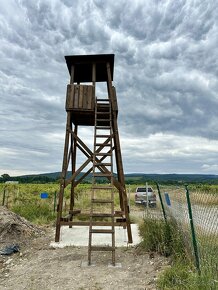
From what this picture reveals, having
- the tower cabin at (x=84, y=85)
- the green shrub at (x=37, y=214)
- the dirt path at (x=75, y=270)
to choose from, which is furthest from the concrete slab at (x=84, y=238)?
the tower cabin at (x=84, y=85)

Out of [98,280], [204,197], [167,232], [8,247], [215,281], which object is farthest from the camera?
[8,247]

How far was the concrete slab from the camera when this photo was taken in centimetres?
903

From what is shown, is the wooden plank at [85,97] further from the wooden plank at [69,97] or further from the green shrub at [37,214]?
the green shrub at [37,214]

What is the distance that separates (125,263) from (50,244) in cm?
290

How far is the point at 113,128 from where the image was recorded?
10172mm

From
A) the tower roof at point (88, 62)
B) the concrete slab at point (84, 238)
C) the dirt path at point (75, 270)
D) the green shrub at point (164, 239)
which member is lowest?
the dirt path at point (75, 270)

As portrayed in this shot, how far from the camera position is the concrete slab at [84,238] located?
29.6 feet

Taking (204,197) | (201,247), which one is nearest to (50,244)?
(201,247)

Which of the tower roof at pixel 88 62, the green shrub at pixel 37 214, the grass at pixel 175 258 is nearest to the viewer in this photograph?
the grass at pixel 175 258

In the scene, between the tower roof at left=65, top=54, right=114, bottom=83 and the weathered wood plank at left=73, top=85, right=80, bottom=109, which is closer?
the weathered wood plank at left=73, top=85, right=80, bottom=109

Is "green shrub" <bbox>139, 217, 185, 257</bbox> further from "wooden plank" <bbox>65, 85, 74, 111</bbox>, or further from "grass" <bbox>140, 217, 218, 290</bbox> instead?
"wooden plank" <bbox>65, 85, 74, 111</bbox>

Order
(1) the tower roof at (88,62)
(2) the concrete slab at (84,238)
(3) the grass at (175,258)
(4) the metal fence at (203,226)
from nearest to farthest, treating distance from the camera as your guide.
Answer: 1. (3) the grass at (175,258)
2. (4) the metal fence at (203,226)
3. (2) the concrete slab at (84,238)
4. (1) the tower roof at (88,62)

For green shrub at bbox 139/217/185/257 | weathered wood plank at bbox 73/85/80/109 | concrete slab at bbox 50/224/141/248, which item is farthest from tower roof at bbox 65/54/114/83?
concrete slab at bbox 50/224/141/248

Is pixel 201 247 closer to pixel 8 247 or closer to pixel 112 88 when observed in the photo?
pixel 8 247
